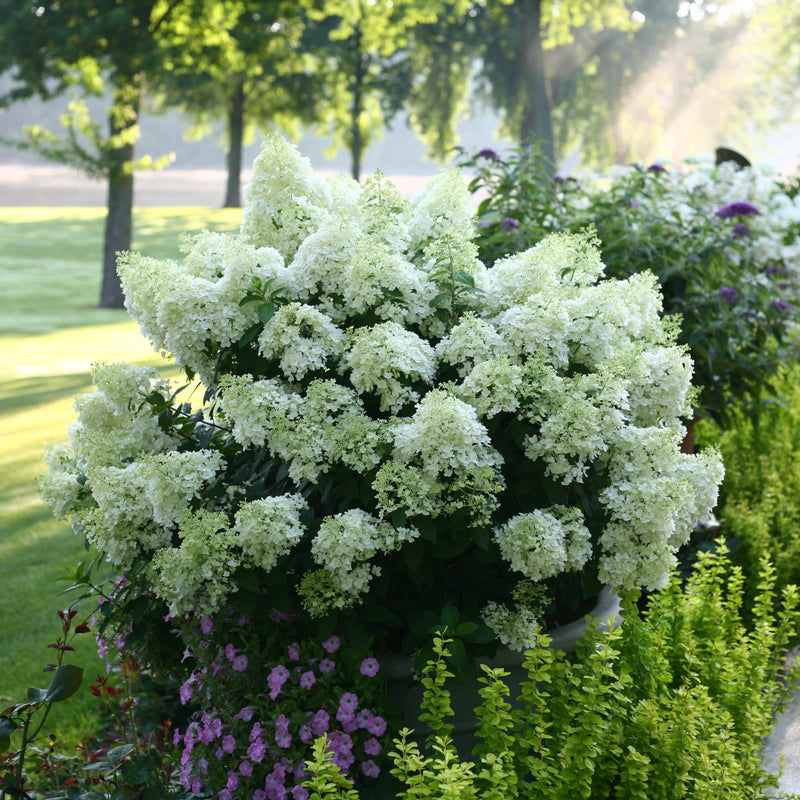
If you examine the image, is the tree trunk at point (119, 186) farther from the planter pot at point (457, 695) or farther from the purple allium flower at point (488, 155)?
the planter pot at point (457, 695)

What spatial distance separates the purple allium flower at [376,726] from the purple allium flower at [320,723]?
12 cm

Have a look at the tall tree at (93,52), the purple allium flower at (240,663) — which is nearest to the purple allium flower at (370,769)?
the purple allium flower at (240,663)

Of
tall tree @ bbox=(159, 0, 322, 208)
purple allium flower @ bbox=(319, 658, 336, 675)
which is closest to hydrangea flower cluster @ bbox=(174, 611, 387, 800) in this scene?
purple allium flower @ bbox=(319, 658, 336, 675)

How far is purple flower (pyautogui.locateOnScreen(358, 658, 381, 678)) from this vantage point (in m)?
2.27

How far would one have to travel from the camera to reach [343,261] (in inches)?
94.7

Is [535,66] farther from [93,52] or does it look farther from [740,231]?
[740,231]

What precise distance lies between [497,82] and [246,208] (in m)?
24.8

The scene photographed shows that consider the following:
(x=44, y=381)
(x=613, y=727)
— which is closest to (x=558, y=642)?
(x=613, y=727)

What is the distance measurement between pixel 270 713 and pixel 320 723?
151 mm

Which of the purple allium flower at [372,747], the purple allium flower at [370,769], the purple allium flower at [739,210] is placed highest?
the purple allium flower at [739,210]

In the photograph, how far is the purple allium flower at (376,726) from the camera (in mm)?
2277

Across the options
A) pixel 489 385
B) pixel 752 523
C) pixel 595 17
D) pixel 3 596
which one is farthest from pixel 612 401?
pixel 595 17

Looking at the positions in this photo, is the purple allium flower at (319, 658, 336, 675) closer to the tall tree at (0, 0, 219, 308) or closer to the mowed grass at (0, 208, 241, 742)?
the mowed grass at (0, 208, 241, 742)

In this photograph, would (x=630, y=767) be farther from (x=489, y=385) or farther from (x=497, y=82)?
(x=497, y=82)
